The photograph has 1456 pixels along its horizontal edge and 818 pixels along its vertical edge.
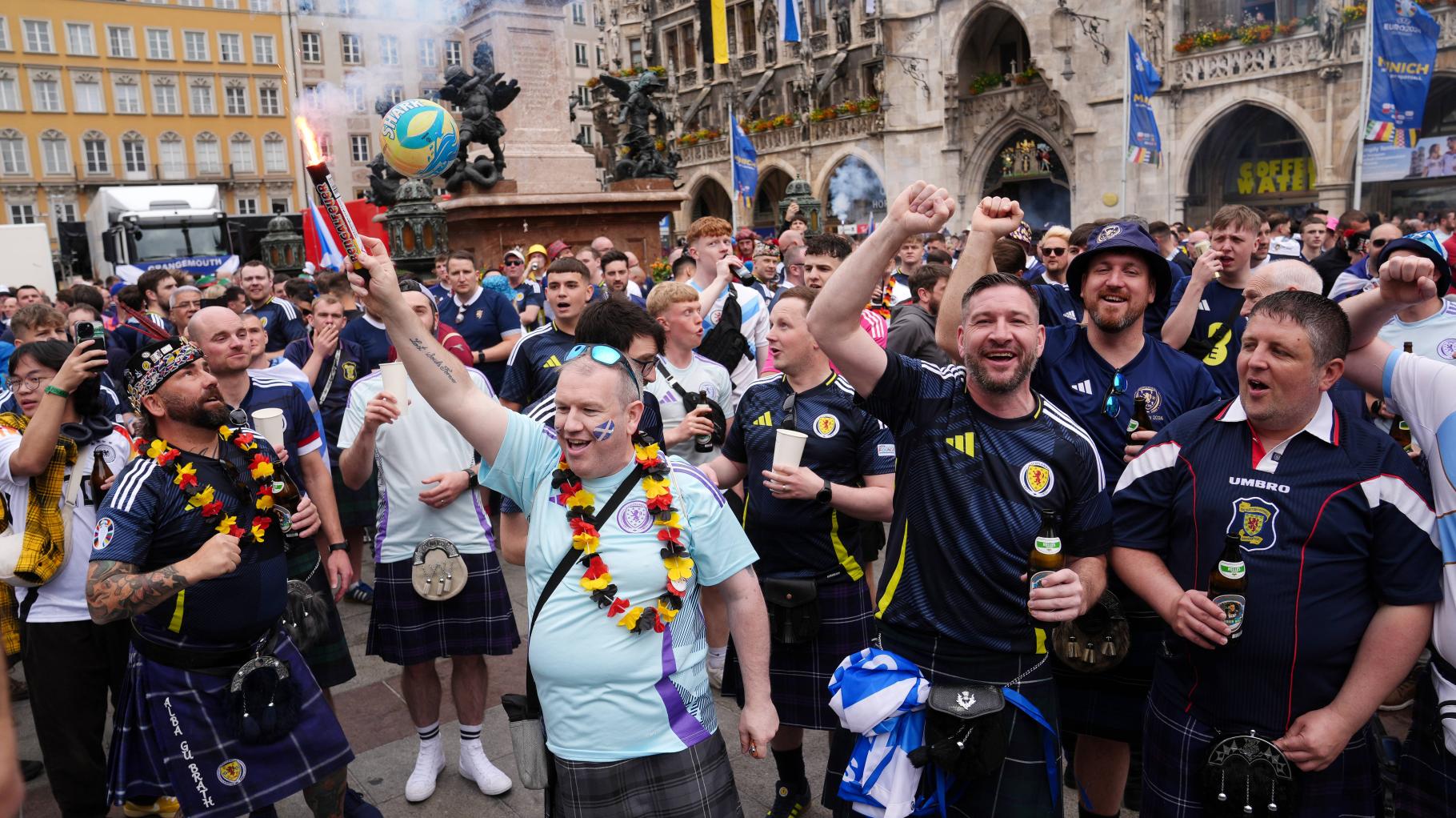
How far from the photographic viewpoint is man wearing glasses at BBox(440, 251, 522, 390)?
26.9 feet

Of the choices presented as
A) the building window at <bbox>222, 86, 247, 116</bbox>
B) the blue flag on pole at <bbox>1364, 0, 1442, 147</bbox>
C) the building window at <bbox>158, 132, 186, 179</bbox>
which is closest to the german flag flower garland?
the blue flag on pole at <bbox>1364, 0, 1442, 147</bbox>

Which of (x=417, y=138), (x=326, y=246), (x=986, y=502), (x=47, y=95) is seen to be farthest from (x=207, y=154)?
(x=986, y=502)

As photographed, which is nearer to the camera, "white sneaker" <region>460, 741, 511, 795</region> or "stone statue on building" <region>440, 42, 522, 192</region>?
"white sneaker" <region>460, 741, 511, 795</region>

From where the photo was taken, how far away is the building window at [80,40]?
52344mm

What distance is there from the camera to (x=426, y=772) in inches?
179

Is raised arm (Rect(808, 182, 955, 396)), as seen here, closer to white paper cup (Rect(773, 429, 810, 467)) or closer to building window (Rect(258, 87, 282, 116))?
white paper cup (Rect(773, 429, 810, 467))

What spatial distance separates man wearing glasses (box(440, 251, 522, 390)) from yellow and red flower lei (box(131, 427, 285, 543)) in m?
4.46

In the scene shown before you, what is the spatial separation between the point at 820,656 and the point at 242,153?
204ft

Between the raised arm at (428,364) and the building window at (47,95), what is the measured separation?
207 feet

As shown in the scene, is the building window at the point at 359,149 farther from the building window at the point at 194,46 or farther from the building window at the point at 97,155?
the building window at the point at 97,155

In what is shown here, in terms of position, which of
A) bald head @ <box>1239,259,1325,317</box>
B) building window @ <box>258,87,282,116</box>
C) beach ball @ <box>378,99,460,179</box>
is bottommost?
bald head @ <box>1239,259,1325,317</box>

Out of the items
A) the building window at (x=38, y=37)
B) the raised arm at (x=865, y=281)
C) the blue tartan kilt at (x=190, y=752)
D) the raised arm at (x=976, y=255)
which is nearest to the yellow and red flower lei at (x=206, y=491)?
the blue tartan kilt at (x=190, y=752)

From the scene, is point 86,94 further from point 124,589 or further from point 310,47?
point 124,589

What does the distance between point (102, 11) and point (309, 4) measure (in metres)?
13.1
